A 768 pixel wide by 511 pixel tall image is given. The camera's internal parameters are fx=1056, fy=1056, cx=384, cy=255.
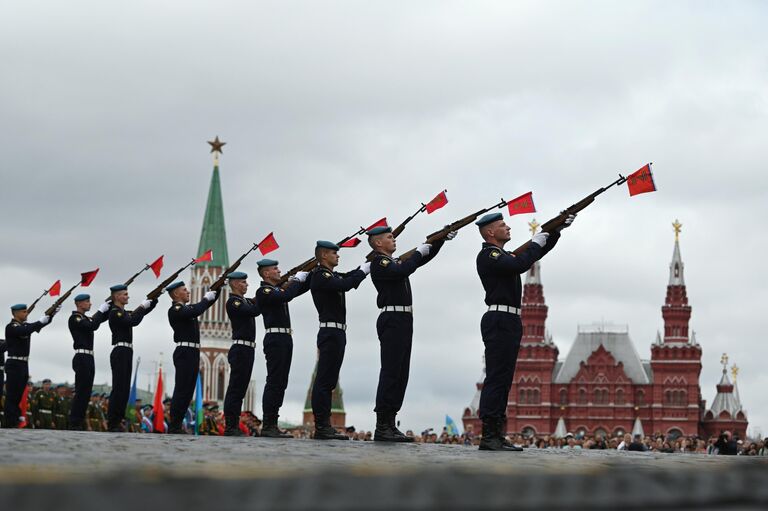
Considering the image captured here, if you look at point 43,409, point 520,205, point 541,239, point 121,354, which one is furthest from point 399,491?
point 43,409

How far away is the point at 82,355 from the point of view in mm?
15883

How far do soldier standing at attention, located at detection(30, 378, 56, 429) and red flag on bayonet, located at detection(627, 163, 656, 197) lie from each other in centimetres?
1256

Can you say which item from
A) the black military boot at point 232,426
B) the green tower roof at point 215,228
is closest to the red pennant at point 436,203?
the black military boot at point 232,426

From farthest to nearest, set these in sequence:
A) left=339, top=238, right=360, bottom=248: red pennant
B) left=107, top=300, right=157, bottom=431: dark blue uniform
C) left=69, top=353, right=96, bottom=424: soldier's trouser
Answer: left=69, top=353, right=96, bottom=424: soldier's trouser, left=107, top=300, right=157, bottom=431: dark blue uniform, left=339, top=238, right=360, bottom=248: red pennant

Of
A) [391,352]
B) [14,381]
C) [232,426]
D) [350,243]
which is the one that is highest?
[350,243]

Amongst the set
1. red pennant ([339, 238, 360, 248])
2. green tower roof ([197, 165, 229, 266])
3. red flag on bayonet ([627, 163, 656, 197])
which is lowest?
red pennant ([339, 238, 360, 248])

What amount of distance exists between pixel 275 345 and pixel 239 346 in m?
0.95

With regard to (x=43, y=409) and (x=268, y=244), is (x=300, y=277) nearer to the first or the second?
(x=268, y=244)

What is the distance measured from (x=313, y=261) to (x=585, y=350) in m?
83.1

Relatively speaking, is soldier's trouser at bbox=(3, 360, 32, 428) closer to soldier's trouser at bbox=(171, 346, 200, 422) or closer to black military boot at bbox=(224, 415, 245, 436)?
soldier's trouser at bbox=(171, 346, 200, 422)

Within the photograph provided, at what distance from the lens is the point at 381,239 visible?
10.6 metres

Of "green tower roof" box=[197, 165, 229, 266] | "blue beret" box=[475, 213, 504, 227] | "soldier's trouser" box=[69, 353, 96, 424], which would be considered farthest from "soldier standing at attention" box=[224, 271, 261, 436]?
"green tower roof" box=[197, 165, 229, 266]

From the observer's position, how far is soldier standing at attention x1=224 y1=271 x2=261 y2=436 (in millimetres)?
13469

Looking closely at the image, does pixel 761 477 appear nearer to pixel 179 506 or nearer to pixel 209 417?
pixel 179 506
